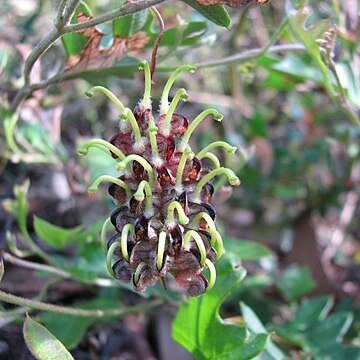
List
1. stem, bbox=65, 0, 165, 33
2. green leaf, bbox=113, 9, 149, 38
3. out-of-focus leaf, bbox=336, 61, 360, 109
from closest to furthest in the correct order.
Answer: stem, bbox=65, 0, 165, 33 → green leaf, bbox=113, 9, 149, 38 → out-of-focus leaf, bbox=336, 61, 360, 109

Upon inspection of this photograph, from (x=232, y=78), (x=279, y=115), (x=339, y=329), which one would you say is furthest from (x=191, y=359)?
(x=279, y=115)

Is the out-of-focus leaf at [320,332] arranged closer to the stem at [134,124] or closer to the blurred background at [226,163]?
the blurred background at [226,163]

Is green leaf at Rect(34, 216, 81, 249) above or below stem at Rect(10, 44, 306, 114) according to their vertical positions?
below

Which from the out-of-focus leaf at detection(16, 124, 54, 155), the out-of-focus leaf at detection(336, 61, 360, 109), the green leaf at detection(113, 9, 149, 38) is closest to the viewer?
the green leaf at detection(113, 9, 149, 38)

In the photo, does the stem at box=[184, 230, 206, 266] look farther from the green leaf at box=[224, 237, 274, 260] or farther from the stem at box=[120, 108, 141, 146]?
the green leaf at box=[224, 237, 274, 260]

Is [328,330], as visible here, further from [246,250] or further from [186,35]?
[186,35]

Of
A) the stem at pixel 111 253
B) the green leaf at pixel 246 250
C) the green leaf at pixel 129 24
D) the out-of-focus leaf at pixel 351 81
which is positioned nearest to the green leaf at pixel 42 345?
the stem at pixel 111 253

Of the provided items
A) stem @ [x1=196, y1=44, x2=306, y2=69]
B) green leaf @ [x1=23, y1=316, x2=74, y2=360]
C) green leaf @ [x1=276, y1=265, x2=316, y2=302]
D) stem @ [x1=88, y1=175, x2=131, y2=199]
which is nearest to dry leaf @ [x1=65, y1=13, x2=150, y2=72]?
stem @ [x1=196, y1=44, x2=306, y2=69]

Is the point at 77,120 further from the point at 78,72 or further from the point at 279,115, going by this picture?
the point at 78,72
